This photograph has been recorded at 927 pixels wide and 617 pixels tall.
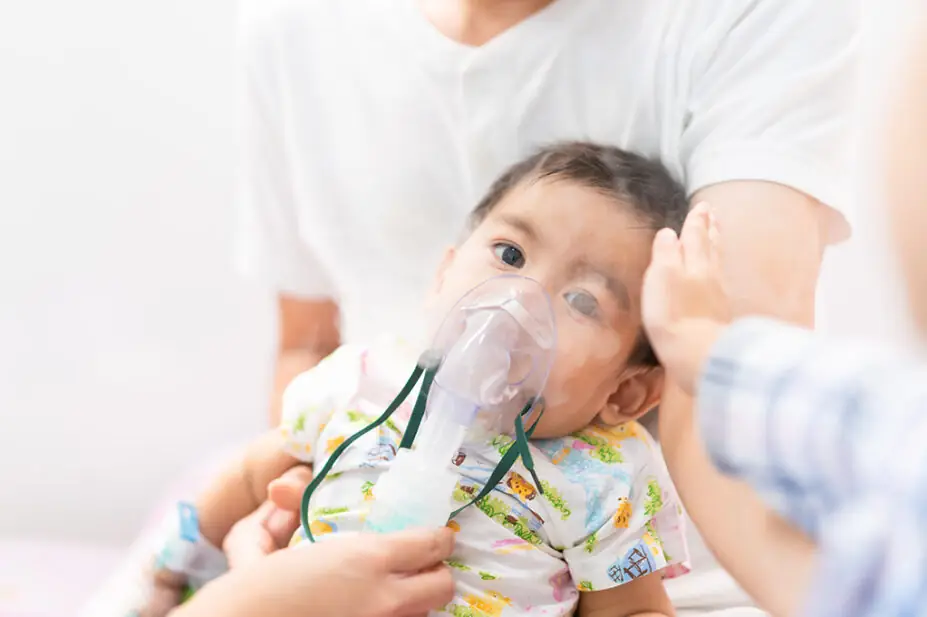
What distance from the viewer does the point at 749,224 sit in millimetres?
552

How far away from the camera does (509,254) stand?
59cm

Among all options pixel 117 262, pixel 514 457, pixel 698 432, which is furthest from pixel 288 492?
pixel 117 262

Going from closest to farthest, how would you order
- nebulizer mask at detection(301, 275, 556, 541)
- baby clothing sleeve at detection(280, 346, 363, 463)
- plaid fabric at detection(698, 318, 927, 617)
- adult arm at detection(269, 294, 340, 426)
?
plaid fabric at detection(698, 318, 927, 617) → nebulizer mask at detection(301, 275, 556, 541) → baby clothing sleeve at detection(280, 346, 363, 463) → adult arm at detection(269, 294, 340, 426)

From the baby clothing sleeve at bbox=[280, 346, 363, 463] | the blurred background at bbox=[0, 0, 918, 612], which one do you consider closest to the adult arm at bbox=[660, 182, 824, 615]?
the baby clothing sleeve at bbox=[280, 346, 363, 463]

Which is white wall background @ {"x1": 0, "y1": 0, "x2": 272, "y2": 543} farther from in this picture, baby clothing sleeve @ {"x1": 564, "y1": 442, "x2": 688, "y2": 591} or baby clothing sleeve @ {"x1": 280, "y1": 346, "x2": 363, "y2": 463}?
baby clothing sleeve @ {"x1": 564, "y1": 442, "x2": 688, "y2": 591}

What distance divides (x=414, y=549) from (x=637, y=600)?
0.52 feet

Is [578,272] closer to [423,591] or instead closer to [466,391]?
[466,391]

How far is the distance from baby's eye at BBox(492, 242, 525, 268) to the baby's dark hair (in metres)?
0.04

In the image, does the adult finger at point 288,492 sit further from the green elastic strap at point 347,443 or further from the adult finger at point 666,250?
the adult finger at point 666,250

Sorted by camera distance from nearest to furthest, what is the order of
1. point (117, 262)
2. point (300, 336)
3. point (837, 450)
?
point (837, 450) < point (300, 336) < point (117, 262)

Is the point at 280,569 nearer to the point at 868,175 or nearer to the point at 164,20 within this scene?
the point at 868,175

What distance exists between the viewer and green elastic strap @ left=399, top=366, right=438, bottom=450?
1.84 ft

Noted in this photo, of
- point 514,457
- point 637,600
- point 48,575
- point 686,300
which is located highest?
point 686,300

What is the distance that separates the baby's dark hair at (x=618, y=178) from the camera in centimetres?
57
